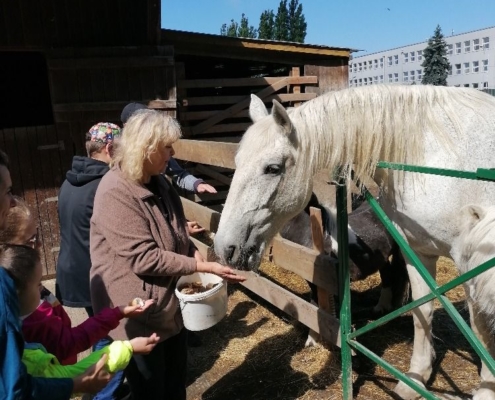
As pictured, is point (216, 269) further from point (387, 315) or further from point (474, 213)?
point (474, 213)

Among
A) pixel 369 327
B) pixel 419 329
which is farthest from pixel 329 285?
pixel 419 329

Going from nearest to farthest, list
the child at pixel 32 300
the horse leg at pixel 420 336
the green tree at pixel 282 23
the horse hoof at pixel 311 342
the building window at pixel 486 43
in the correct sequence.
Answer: the child at pixel 32 300 < the horse leg at pixel 420 336 < the horse hoof at pixel 311 342 < the building window at pixel 486 43 < the green tree at pixel 282 23

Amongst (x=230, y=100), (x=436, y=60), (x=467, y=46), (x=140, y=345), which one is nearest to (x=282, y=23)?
(x=436, y=60)

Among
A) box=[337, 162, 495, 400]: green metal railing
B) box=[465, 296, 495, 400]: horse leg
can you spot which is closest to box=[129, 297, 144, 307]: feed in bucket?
box=[337, 162, 495, 400]: green metal railing

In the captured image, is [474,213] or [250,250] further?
[250,250]

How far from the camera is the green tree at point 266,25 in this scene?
49375 mm

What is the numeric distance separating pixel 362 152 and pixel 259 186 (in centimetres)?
56

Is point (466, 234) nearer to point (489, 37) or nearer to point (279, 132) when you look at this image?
point (279, 132)

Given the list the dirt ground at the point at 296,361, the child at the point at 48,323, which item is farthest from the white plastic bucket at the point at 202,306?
the dirt ground at the point at 296,361

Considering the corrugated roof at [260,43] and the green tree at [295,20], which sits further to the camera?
the green tree at [295,20]

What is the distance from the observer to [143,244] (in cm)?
196

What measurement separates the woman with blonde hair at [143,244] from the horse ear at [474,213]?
109 cm

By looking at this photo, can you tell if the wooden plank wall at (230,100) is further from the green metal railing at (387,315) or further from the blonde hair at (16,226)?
the blonde hair at (16,226)

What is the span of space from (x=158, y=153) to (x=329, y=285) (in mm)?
1373
